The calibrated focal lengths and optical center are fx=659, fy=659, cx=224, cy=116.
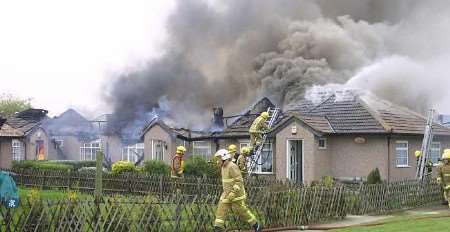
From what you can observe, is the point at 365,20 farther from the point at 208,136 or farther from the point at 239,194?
the point at 239,194

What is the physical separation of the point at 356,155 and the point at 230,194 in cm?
1628

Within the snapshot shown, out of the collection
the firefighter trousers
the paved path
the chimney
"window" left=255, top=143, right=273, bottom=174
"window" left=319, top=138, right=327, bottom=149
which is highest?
the chimney

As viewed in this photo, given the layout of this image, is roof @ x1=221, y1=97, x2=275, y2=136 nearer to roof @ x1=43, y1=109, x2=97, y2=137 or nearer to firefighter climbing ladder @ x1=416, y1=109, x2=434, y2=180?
firefighter climbing ladder @ x1=416, y1=109, x2=434, y2=180

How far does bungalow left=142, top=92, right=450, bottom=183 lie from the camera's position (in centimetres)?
2841

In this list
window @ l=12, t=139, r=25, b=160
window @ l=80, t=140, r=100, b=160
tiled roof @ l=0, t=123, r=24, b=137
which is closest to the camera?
tiled roof @ l=0, t=123, r=24, b=137

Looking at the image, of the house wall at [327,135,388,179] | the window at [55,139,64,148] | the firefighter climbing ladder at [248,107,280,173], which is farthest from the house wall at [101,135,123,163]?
the house wall at [327,135,388,179]

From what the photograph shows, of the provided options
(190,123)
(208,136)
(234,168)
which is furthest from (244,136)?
(234,168)

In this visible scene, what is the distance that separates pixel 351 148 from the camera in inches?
1141

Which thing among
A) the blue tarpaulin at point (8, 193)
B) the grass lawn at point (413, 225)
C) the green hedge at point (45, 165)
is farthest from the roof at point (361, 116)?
the blue tarpaulin at point (8, 193)

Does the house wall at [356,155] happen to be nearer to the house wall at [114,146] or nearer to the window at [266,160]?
the window at [266,160]

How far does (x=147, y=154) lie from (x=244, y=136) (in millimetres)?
6455

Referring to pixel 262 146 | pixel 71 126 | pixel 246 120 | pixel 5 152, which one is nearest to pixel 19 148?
pixel 71 126

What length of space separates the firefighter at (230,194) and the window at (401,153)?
54.0 feet

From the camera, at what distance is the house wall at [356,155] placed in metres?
28.2
